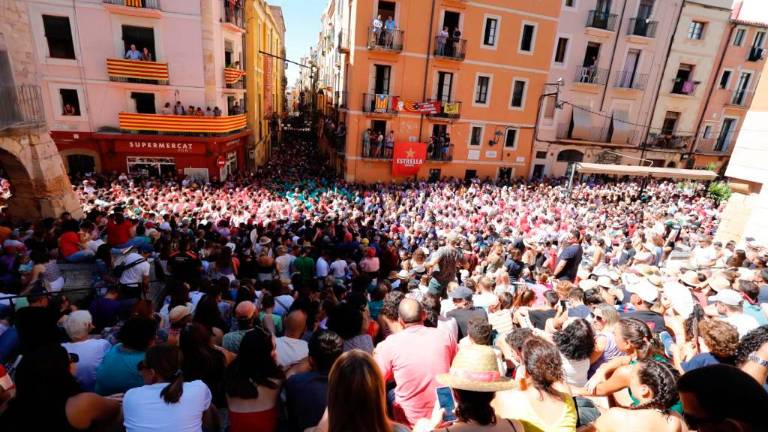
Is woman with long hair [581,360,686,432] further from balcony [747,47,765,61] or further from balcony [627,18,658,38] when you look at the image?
balcony [747,47,765,61]

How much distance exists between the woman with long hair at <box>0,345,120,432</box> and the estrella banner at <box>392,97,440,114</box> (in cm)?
1960

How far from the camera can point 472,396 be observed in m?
2.17

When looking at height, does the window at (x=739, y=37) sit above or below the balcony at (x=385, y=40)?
above

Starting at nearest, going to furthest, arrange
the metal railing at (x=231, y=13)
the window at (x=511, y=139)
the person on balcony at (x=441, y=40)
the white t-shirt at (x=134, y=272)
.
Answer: the white t-shirt at (x=134, y=272) < the metal railing at (x=231, y=13) < the person on balcony at (x=441, y=40) < the window at (x=511, y=139)

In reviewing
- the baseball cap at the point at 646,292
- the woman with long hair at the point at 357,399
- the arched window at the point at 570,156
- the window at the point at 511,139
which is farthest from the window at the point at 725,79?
the woman with long hair at the point at 357,399

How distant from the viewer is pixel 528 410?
2.51 meters

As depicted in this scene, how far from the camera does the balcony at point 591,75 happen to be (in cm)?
2308

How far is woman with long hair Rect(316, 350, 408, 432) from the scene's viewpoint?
197 centimetres

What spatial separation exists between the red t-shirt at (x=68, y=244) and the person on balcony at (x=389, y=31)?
650 inches

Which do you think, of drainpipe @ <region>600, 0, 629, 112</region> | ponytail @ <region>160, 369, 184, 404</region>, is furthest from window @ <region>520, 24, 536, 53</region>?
ponytail @ <region>160, 369, 184, 404</region>

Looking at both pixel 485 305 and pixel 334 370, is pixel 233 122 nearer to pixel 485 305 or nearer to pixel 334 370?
pixel 485 305

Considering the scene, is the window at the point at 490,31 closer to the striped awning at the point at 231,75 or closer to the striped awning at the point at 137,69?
the striped awning at the point at 231,75

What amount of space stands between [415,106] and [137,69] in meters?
13.3

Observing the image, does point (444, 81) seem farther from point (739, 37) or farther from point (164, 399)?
point (164, 399)
